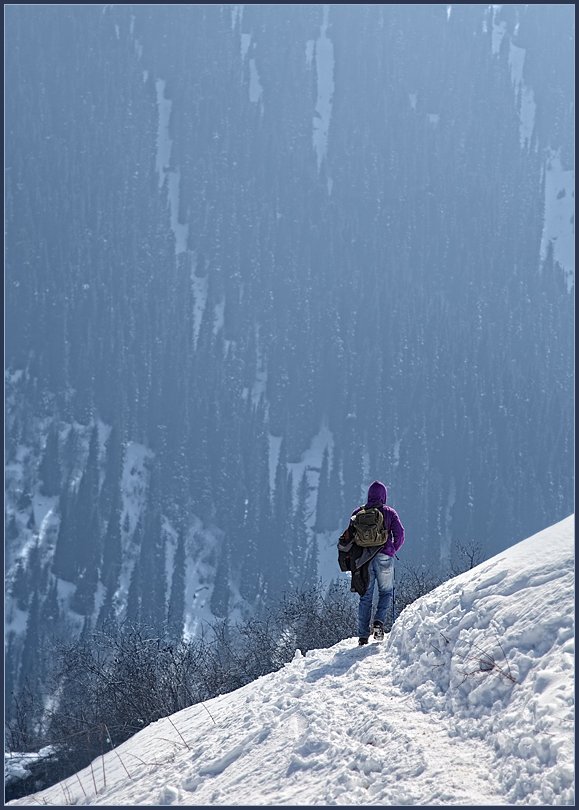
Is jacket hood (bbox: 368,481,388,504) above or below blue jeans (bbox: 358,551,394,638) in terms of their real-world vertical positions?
above

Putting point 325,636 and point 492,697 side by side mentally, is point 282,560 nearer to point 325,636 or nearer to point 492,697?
point 325,636

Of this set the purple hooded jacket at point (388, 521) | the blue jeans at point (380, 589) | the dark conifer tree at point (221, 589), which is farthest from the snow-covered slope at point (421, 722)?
the dark conifer tree at point (221, 589)

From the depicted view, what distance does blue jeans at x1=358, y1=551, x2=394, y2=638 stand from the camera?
38.2 ft

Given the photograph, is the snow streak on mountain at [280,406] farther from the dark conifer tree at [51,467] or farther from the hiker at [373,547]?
the hiker at [373,547]

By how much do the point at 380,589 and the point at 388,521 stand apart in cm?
93

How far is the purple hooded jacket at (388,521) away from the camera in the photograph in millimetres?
11617

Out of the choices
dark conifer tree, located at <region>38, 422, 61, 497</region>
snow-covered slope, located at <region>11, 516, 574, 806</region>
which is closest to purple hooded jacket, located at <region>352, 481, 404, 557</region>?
snow-covered slope, located at <region>11, 516, 574, 806</region>

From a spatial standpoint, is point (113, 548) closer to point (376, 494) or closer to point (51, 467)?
point (51, 467)

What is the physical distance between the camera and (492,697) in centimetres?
855

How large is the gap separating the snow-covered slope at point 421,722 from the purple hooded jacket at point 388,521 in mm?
807

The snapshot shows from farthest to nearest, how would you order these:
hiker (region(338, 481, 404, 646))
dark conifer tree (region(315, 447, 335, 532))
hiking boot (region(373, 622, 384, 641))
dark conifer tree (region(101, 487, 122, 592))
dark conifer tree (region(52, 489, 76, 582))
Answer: dark conifer tree (region(315, 447, 335, 532)) → dark conifer tree (region(52, 489, 76, 582)) → dark conifer tree (region(101, 487, 122, 592)) → hiking boot (region(373, 622, 384, 641)) → hiker (region(338, 481, 404, 646))

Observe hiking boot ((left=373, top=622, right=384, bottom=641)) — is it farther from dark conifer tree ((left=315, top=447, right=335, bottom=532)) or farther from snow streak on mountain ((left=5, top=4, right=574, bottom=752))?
dark conifer tree ((left=315, top=447, right=335, bottom=532))

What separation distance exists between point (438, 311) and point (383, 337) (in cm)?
1230

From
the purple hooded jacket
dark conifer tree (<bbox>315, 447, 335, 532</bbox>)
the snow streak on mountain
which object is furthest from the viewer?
dark conifer tree (<bbox>315, 447, 335, 532</bbox>)
